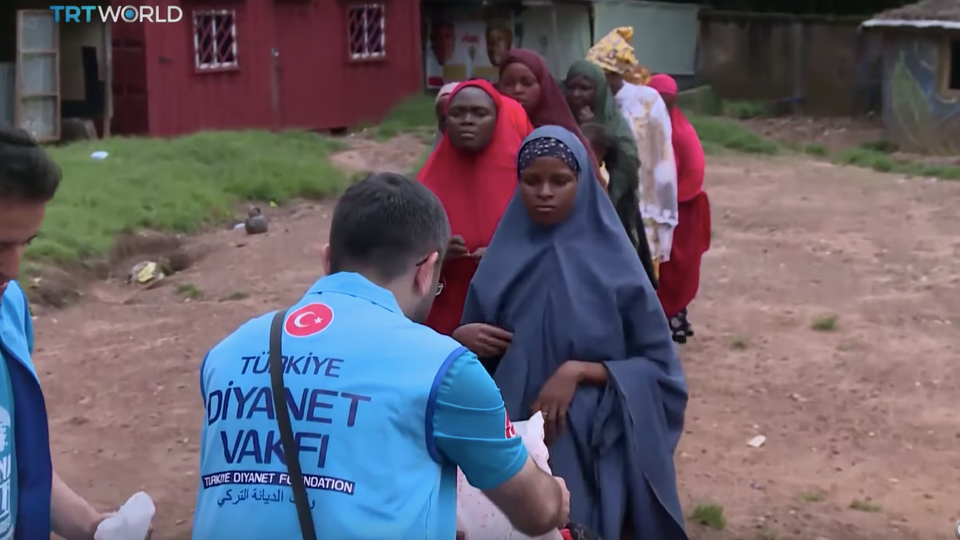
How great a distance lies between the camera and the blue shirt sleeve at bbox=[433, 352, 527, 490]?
1.85m

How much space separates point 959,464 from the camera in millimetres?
5340

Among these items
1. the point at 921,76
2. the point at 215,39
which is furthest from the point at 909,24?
the point at 215,39

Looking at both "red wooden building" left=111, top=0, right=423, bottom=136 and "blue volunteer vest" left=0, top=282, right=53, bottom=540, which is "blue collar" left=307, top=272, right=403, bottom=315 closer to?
"blue volunteer vest" left=0, top=282, right=53, bottom=540

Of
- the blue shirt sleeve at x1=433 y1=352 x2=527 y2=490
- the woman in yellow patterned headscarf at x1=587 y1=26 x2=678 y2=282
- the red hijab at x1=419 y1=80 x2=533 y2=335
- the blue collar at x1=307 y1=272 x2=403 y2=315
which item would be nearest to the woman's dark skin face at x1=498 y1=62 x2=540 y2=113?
the red hijab at x1=419 y1=80 x2=533 y2=335

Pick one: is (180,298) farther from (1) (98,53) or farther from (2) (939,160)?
(2) (939,160)

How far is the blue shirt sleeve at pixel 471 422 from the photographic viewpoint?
1.85m

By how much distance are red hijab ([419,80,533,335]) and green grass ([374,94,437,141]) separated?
1109 centimetres

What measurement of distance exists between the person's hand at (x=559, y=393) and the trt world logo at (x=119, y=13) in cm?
1277

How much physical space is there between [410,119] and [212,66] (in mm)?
2769

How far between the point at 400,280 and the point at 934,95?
630 inches

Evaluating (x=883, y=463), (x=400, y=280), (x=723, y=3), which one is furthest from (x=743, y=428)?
(x=723, y=3)

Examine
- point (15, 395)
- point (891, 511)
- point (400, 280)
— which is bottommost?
point (891, 511)

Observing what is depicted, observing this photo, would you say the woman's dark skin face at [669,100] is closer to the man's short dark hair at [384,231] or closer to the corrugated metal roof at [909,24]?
Answer: the man's short dark hair at [384,231]

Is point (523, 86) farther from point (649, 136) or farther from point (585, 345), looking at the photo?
point (585, 345)
